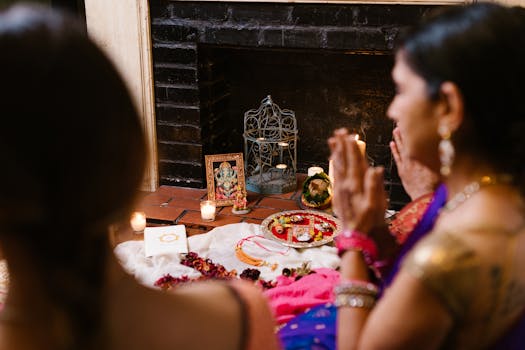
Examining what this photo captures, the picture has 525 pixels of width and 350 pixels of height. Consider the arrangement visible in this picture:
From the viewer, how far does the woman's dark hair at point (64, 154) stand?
0.49 m

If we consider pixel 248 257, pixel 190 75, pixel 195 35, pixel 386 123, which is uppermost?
pixel 195 35

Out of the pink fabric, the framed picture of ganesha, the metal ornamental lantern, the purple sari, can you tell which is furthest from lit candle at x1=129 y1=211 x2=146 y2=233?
the purple sari

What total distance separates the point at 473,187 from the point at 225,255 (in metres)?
1.42

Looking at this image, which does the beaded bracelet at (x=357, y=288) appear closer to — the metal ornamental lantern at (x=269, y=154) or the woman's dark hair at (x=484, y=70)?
the woman's dark hair at (x=484, y=70)

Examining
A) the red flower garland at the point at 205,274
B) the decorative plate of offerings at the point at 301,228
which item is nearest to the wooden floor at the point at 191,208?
the decorative plate of offerings at the point at 301,228

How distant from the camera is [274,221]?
246 cm

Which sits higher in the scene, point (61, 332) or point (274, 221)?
point (61, 332)

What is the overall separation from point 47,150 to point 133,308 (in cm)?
23

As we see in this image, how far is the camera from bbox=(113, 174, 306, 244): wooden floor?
2.56m

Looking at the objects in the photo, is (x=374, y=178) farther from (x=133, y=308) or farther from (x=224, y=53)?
(x=224, y=53)

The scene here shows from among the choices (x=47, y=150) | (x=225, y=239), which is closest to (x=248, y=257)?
(x=225, y=239)

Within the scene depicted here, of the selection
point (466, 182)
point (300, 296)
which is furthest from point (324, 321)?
point (466, 182)

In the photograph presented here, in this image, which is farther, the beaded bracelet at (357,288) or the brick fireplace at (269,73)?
the brick fireplace at (269,73)

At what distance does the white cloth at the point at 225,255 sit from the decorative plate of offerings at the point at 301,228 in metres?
0.03
